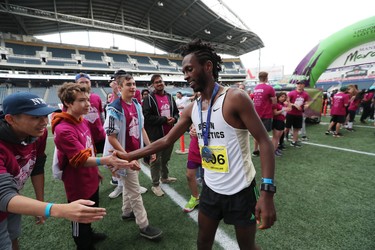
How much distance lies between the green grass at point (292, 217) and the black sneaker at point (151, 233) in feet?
0.24

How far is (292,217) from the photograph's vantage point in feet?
8.68

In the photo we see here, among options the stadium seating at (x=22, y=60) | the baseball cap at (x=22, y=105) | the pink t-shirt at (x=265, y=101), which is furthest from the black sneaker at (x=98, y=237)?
the stadium seating at (x=22, y=60)

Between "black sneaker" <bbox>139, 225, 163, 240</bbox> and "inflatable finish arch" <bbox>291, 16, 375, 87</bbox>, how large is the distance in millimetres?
18478

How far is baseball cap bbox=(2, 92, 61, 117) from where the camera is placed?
1335mm

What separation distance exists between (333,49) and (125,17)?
31188 millimetres

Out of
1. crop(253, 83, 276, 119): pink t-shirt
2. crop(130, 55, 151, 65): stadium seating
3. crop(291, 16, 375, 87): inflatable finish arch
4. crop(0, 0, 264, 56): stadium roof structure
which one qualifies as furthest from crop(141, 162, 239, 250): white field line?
crop(130, 55, 151, 65): stadium seating

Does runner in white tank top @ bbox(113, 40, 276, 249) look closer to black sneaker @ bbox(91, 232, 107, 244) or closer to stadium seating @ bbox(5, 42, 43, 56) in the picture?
black sneaker @ bbox(91, 232, 107, 244)

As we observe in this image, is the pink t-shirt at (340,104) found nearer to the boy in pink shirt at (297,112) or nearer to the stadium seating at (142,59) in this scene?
the boy in pink shirt at (297,112)

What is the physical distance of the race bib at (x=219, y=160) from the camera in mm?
1462

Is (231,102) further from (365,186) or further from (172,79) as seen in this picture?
(172,79)

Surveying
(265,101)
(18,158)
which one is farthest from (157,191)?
A: (265,101)

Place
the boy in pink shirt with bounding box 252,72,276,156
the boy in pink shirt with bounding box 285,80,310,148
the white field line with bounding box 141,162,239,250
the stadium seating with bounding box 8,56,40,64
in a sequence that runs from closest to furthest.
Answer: the white field line with bounding box 141,162,239,250
the boy in pink shirt with bounding box 252,72,276,156
the boy in pink shirt with bounding box 285,80,310,148
the stadium seating with bounding box 8,56,40,64

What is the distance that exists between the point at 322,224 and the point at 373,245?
0.49 meters

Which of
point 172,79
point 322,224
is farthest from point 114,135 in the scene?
point 172,79
